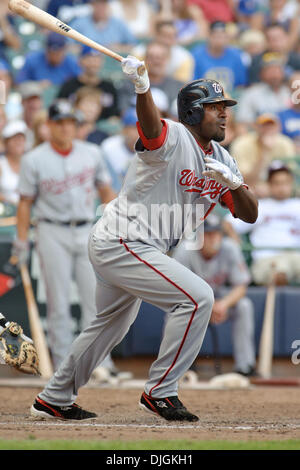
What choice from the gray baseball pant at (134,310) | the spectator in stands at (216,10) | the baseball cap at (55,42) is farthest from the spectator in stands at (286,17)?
the gray baseball pant at (134,310)

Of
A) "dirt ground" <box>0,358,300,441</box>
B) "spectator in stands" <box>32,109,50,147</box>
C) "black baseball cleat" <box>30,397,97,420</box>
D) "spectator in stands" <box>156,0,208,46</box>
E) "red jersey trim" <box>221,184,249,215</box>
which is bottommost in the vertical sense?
"dirt ground" <box>0,358,300,441</box>

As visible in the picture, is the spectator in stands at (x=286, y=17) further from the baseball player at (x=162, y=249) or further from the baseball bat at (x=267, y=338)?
the baseball player at (x=162, y=249)

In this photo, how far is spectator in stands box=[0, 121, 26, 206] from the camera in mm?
8805

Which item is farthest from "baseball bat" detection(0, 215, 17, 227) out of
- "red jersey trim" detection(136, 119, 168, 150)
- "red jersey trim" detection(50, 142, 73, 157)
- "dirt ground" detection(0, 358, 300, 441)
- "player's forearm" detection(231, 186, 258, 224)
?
"red jersey trim" detection(136, 119, 168, 150)

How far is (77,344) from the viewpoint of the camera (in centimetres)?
480

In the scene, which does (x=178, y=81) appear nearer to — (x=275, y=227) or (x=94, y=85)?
(x=94, y=85)

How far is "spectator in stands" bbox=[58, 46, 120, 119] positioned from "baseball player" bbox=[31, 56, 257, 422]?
5.67m

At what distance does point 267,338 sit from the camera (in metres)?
7.86

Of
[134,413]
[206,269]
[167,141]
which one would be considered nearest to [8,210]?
[206,269]

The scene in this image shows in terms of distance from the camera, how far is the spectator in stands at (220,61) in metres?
11.1

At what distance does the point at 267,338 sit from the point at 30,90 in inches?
170

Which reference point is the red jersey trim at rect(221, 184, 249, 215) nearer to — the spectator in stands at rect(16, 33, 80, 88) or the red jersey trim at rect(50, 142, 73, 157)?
the red jersey trim at rect(50, 142, 73, 157)

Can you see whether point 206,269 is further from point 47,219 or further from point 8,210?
point 8,210
